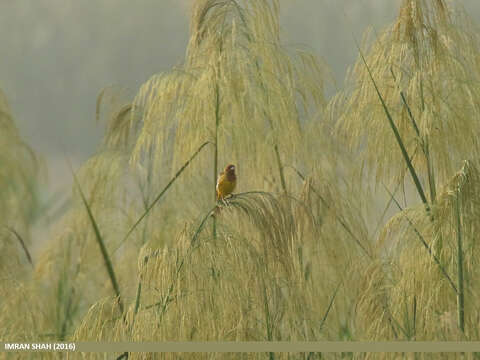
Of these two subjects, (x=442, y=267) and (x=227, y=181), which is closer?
(x=442, y=267)

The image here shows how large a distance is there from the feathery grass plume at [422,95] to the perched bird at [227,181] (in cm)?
57

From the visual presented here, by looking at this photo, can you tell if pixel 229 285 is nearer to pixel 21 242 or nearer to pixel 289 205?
pixel 289 205

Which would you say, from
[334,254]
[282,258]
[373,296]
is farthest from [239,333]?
[334,254]

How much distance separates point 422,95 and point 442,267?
0.80m

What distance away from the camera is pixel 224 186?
3229 millimetres

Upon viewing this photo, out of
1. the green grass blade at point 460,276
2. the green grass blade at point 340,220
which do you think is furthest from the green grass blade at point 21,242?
the green grass blade at point 460,276

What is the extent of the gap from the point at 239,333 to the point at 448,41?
1633 mm

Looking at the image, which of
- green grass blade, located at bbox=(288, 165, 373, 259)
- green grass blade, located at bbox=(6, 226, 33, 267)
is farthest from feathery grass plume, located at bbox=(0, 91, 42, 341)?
green grass blade, located at bbox=(288, 165, 373, 259)

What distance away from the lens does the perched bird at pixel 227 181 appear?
125 inches

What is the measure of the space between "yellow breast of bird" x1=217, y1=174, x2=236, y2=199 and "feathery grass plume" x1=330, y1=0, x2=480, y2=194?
23.7 inches

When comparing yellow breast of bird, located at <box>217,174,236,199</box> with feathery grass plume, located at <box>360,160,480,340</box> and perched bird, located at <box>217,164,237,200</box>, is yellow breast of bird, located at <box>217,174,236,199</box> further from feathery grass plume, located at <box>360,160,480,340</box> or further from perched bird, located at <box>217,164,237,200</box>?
feathery grass plume, located at <box>360,160,480,340</box>

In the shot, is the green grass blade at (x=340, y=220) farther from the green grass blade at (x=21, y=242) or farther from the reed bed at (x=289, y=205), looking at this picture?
the green grass blade at (x=21, y=242)

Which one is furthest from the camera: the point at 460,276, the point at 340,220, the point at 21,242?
the point at 340,220

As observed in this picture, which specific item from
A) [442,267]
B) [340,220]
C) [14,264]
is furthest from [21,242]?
[442,267]
